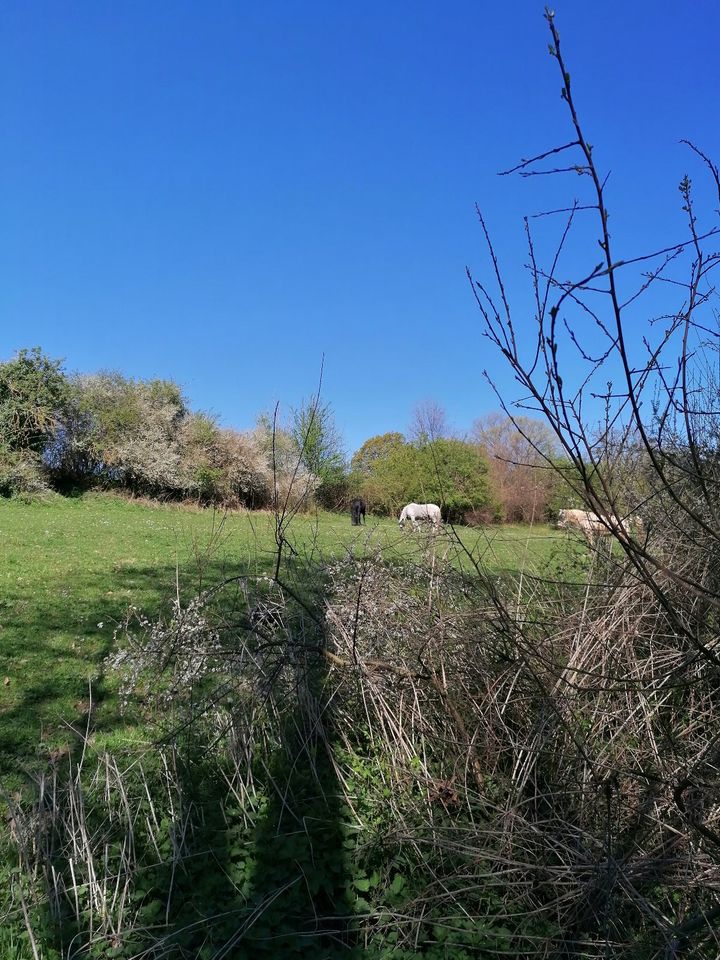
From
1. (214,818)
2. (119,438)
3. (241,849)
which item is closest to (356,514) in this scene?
(214,818)

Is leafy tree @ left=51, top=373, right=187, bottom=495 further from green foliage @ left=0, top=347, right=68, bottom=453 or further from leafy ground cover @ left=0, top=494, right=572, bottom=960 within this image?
leafy ground cover @ left=0, top=494, right=572, bottom=960

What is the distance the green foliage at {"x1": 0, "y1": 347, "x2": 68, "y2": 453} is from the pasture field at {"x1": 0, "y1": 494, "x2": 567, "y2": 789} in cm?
963

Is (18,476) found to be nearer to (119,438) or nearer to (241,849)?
(119,438)

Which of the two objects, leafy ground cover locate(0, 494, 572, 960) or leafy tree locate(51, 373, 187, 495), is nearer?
leafy ground cover locate(0, 494, 572, 960)

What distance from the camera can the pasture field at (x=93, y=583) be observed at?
3.94m

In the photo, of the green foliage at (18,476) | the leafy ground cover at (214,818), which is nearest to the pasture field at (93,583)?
the leafy ground cover at (214,818)

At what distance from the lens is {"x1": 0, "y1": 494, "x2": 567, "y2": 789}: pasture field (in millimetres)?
3941

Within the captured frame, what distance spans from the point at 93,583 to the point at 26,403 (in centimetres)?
1685

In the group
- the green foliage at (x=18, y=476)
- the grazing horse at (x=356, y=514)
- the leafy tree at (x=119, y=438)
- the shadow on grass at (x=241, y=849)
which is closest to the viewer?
the shadow on grass at (x=241, y=849)

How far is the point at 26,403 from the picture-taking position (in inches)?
869

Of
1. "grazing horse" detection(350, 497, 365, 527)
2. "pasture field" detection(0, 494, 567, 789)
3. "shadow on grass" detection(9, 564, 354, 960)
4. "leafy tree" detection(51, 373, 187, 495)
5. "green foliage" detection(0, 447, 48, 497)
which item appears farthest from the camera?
"leafy tree" detection(51, 373, 187, 495)

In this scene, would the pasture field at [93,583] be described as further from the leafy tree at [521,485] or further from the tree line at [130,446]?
the tree line at [130,446]

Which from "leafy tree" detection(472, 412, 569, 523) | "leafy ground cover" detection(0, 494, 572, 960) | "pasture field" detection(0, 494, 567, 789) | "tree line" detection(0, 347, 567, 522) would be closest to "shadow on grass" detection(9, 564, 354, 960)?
"leafy ground cover" detection(0, 494, 572, 960)

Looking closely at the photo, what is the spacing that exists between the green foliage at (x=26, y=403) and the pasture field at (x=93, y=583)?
31.6 feet
